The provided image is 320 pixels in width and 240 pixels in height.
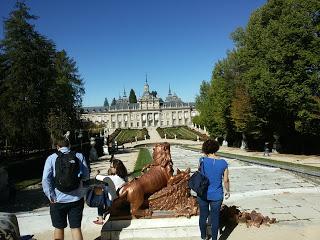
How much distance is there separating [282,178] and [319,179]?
161 cm

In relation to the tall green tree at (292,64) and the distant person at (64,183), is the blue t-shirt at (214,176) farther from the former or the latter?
the tall green tree at (292,64)

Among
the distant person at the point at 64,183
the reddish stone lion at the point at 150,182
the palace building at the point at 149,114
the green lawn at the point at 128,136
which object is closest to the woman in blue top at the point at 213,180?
the reddish stone lion at the point at 150,182

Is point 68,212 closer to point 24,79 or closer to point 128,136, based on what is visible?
point 24,79

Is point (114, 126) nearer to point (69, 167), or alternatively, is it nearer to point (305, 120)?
point (305, 120)

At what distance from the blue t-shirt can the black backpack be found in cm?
199

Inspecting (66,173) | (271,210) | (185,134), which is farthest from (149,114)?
(66,173)

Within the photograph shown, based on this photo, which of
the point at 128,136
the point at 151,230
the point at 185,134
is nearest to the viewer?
the point at 151,230

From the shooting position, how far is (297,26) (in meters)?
24.8

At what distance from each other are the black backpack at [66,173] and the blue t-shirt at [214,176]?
6.54 feet

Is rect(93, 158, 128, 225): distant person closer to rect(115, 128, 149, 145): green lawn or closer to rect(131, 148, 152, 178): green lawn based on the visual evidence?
rect(131, 148, 152, 178): green lawn

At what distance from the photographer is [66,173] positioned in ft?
19.1

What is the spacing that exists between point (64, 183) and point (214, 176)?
2269mm

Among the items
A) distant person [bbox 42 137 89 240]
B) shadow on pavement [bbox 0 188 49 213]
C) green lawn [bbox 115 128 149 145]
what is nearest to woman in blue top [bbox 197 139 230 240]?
distant person [bbox 42 137 89 240]

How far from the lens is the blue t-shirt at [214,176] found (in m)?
6.43
